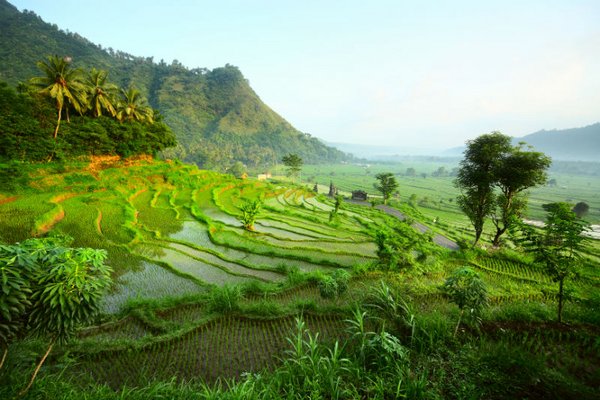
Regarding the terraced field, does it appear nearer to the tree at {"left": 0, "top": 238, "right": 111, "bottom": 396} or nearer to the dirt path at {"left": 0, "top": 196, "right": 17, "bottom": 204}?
the dirt path at {"left": 0, "top": 196, "right": 17, "bottom": 204}

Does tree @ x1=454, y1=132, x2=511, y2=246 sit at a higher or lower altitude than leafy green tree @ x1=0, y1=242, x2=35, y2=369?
higher

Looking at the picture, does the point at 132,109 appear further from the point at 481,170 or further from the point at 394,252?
the point at 481,170

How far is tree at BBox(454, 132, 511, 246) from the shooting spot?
15.4m

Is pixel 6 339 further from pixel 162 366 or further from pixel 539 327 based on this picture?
pixel 539 327

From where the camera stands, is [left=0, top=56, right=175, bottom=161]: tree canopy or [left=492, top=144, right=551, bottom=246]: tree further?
[left=0, top=56, right=175, bottom=161]: tree canopy

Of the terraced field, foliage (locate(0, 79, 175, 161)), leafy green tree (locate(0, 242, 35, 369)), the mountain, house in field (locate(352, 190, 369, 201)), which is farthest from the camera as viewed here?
the mountain

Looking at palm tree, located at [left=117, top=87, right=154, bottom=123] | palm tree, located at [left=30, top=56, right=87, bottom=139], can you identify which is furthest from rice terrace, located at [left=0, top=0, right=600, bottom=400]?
palm tree, located at [left=117, top=87, right=154, bottom=123]

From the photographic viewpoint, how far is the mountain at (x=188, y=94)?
7544 centimetres

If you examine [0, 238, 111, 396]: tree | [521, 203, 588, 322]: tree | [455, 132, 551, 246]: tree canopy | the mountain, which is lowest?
[0, 238, 111, 396]: tree

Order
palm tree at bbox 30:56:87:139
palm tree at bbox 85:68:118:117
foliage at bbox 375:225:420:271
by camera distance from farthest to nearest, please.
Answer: palm tree at bbox 85:68:118:117 → palm tree at bbox 30:56:87:139 → foliage at bbox 375:225:420:271

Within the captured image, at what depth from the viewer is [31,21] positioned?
8950cm

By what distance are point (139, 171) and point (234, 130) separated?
108 metres

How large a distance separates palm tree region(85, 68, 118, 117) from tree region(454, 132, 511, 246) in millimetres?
35602

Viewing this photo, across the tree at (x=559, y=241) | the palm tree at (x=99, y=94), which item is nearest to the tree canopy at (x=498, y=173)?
the tree at (x=559, y=241)
